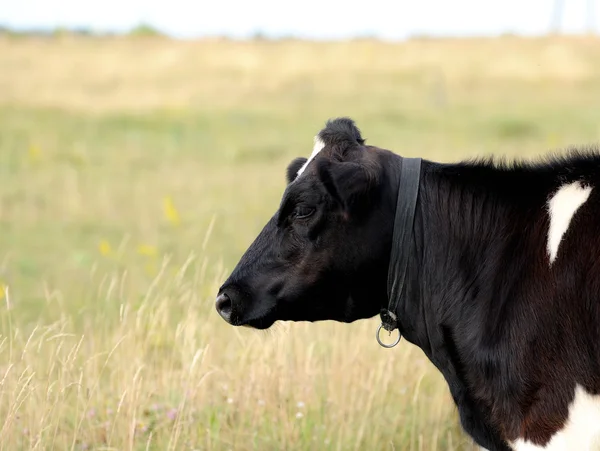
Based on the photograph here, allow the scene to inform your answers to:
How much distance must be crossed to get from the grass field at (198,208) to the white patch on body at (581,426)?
185 centimetres

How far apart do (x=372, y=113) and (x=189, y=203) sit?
14826 mm

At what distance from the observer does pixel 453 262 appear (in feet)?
14.4

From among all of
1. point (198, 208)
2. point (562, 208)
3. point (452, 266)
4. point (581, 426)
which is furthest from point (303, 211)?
point (198, 208)


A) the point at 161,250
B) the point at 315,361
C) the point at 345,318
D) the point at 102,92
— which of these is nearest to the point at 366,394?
the point at 315,361

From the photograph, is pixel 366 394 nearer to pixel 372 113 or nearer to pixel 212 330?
pixel 212 330

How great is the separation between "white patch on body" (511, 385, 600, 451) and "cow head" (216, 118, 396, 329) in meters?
1.03

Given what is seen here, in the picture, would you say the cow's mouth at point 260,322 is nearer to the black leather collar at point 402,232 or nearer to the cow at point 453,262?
the cow at point 453,262

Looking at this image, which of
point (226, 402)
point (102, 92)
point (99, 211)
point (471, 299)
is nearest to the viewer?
point (471, 299)

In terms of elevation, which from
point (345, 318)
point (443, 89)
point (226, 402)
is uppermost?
point (443, 89)

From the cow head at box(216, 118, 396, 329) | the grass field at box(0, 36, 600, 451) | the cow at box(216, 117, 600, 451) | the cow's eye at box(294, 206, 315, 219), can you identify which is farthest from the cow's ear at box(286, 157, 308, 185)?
the grass field at box(0, 36, 600, 451)

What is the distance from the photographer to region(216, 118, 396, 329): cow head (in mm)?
4266

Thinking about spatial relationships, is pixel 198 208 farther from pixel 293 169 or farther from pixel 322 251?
pixel 322 251

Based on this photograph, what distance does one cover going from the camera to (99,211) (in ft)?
57.4

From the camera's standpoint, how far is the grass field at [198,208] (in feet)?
Answer: 19.2
